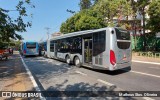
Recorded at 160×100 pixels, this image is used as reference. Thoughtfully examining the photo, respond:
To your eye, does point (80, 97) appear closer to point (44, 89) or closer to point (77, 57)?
point (44, 89)

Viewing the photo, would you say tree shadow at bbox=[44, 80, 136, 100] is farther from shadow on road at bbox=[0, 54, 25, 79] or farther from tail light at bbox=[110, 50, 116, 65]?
shadow on road at bbox=[0, 54, 25, 79]

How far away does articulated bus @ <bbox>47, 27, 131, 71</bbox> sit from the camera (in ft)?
44.6

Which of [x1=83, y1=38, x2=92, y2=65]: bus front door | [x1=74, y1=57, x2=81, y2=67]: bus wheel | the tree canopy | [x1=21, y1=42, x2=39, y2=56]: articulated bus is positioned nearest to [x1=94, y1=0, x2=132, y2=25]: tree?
the tree canopy

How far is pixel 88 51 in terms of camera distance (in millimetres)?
16422

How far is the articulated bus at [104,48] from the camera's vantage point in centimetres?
1360

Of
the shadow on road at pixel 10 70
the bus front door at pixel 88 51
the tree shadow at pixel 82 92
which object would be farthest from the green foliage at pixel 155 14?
the tree shadow at pixel 82 92

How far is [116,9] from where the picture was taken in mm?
36469

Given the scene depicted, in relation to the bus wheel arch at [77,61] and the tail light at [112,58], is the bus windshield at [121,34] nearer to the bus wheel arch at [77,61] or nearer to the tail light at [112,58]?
the tail light at [112,58]

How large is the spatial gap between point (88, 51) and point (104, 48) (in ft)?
8.34


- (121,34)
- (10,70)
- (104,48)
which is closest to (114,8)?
(121,34)

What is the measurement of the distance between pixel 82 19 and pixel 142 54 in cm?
1487

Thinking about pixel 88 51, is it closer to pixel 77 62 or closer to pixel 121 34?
pixel 77 62

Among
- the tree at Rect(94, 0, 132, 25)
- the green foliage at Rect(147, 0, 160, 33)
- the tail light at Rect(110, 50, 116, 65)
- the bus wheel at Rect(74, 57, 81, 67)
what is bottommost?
the bus wheel at Rect(74, 57, 81, 67)

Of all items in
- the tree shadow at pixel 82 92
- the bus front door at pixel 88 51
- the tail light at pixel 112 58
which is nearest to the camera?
the tree shadow at pixel 82 92
